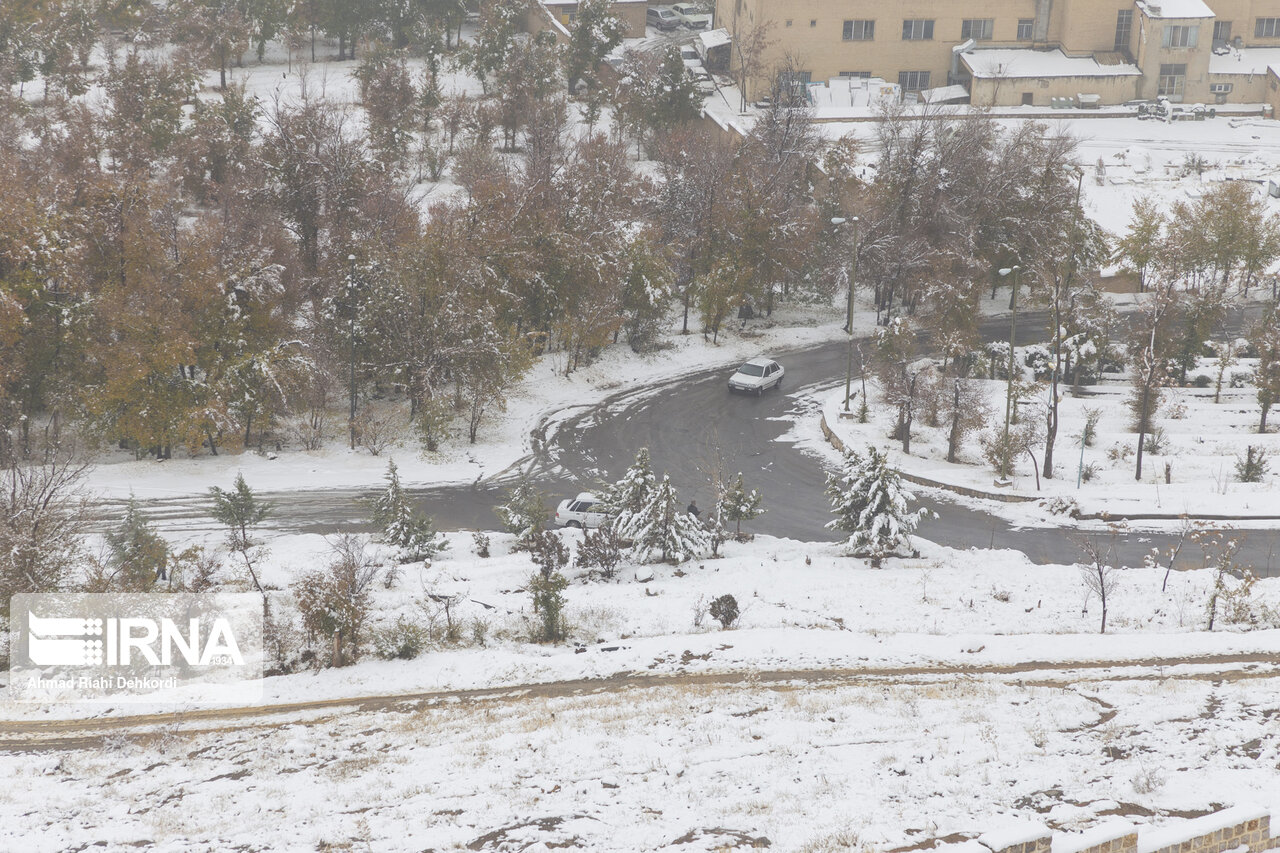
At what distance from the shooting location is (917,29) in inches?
2803

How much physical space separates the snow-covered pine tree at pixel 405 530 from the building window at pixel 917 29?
56.7m

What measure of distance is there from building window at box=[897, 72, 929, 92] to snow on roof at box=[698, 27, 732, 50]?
39.4ft

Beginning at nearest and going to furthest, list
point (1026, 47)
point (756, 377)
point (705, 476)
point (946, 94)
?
point (705, 476) < point (756, 377) < point (946, 94) < point (1026, 47)

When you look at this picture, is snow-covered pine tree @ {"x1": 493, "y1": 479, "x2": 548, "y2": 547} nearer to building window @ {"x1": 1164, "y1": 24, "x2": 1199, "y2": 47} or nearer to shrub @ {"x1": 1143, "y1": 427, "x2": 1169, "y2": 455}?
shrub @ {"x1": 1143, "y1": 427, "x2": 1169, "y2": 455}

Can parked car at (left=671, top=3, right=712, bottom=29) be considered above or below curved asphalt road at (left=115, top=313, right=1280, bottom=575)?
above

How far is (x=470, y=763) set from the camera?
16.1 meters

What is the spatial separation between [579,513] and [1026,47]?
58173 mm

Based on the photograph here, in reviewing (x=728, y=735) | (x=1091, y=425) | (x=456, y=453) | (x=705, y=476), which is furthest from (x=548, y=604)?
(x=1091, y=425)

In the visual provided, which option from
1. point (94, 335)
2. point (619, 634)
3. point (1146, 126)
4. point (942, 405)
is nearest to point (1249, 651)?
point (619, 634)

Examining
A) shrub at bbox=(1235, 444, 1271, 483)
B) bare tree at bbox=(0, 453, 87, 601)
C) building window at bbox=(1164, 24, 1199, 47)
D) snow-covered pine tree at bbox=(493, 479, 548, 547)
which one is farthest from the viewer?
building window at bbox=(1164, 24, 1199, 47)

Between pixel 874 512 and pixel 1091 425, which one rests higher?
pixel 1091 425

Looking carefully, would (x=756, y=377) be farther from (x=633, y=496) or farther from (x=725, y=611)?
(x=725, y=611)

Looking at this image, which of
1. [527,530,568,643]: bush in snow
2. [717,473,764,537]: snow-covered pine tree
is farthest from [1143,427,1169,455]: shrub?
[527,530,568,643]: bush in snow

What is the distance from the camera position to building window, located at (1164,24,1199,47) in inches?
2734
